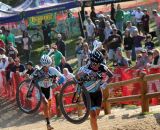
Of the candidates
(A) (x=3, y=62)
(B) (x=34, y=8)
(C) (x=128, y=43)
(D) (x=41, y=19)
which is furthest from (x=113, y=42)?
(D) (x=41, y=19)

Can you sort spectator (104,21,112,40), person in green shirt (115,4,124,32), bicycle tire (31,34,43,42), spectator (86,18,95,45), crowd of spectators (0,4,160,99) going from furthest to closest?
1. bicycle tire (31,34,43,42)
2. person in green shirt (115,4,124,32)
3. spectator (86,18,95,45)
4. spectator (104,21,112,40)
5. crowd of spectators (0,4,160,99)

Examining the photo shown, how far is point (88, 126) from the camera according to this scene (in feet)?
37.9

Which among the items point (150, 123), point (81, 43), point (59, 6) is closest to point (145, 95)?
point (150, 123)

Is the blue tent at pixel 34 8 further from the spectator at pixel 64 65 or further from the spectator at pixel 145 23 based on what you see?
the spectator at pixel 64 65

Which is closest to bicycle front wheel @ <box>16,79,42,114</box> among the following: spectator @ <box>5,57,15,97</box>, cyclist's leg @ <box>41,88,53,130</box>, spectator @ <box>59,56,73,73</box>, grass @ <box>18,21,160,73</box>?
cyclist's leg @ <box>41,88,53,130</box>

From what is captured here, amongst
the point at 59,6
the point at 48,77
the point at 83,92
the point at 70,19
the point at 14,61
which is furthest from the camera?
the point at 70,19

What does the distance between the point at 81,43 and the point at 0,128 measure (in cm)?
493

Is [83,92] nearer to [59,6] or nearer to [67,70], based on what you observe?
[67,70]

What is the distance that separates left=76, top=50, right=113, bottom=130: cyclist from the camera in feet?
30.3

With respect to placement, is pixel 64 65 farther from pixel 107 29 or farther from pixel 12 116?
pixel 107 29

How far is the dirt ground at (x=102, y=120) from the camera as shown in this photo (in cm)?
1012

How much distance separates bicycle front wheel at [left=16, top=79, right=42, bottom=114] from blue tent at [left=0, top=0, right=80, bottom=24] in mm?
11342

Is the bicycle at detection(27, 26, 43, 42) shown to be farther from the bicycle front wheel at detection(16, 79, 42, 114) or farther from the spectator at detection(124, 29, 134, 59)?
the bicycle front wheel at detection(16, 79, 42, 114)

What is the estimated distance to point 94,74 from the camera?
939 centimetres
